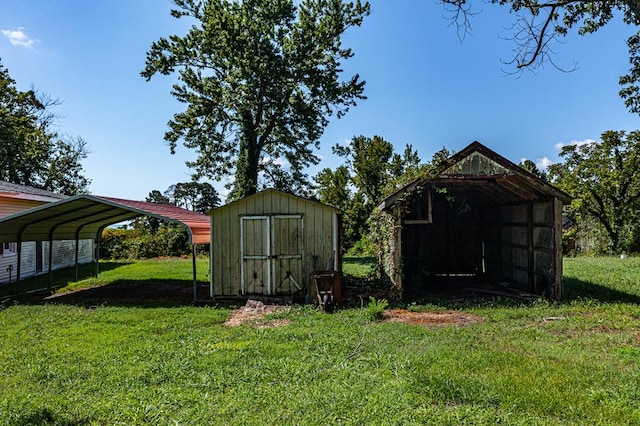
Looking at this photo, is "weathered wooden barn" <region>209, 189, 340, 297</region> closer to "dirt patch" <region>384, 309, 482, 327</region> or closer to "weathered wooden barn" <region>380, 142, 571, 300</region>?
"weathered wooden barn" <region>380, 142, 571, 300</region>

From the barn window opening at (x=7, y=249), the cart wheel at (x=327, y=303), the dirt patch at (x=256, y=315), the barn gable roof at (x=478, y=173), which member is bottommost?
the dirt patch at (x=256, y=315)

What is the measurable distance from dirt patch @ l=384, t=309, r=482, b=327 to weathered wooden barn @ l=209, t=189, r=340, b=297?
216cm

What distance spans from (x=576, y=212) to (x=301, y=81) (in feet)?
58.4

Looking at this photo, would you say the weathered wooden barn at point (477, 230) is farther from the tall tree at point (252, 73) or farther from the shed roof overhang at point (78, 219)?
the tall tree at point (252, 73)

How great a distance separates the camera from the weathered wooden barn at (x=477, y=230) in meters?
8.70

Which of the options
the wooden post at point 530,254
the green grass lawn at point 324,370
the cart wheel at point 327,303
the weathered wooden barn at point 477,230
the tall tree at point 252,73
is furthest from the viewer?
the tall tree at point 252,73

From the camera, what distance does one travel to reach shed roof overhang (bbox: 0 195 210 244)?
8938 mm

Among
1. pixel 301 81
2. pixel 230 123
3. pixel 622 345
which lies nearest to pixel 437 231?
pixel 622 345

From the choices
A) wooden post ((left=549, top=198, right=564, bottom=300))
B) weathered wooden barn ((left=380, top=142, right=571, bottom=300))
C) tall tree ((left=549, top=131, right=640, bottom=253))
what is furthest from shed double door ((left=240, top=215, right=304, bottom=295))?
tall tree ((left=549, top=131, right=640, bottom=253))

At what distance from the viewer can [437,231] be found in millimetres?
13094

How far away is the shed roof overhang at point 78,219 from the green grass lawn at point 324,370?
2.70m

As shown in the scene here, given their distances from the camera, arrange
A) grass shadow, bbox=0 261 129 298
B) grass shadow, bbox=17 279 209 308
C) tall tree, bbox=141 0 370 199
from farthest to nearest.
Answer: tall tree, bbox=141 0 370 199, grass shadow, bbox=0 261 129 298, grass shadow, bbox=17 279 209 308

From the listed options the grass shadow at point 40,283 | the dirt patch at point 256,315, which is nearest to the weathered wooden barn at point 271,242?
the dirt patch at point 256,315

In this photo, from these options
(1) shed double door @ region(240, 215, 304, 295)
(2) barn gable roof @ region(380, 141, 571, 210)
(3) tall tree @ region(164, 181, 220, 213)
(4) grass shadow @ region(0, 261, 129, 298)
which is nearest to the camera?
(2) barn gable roof @ region(380, 141, 571, 210)
